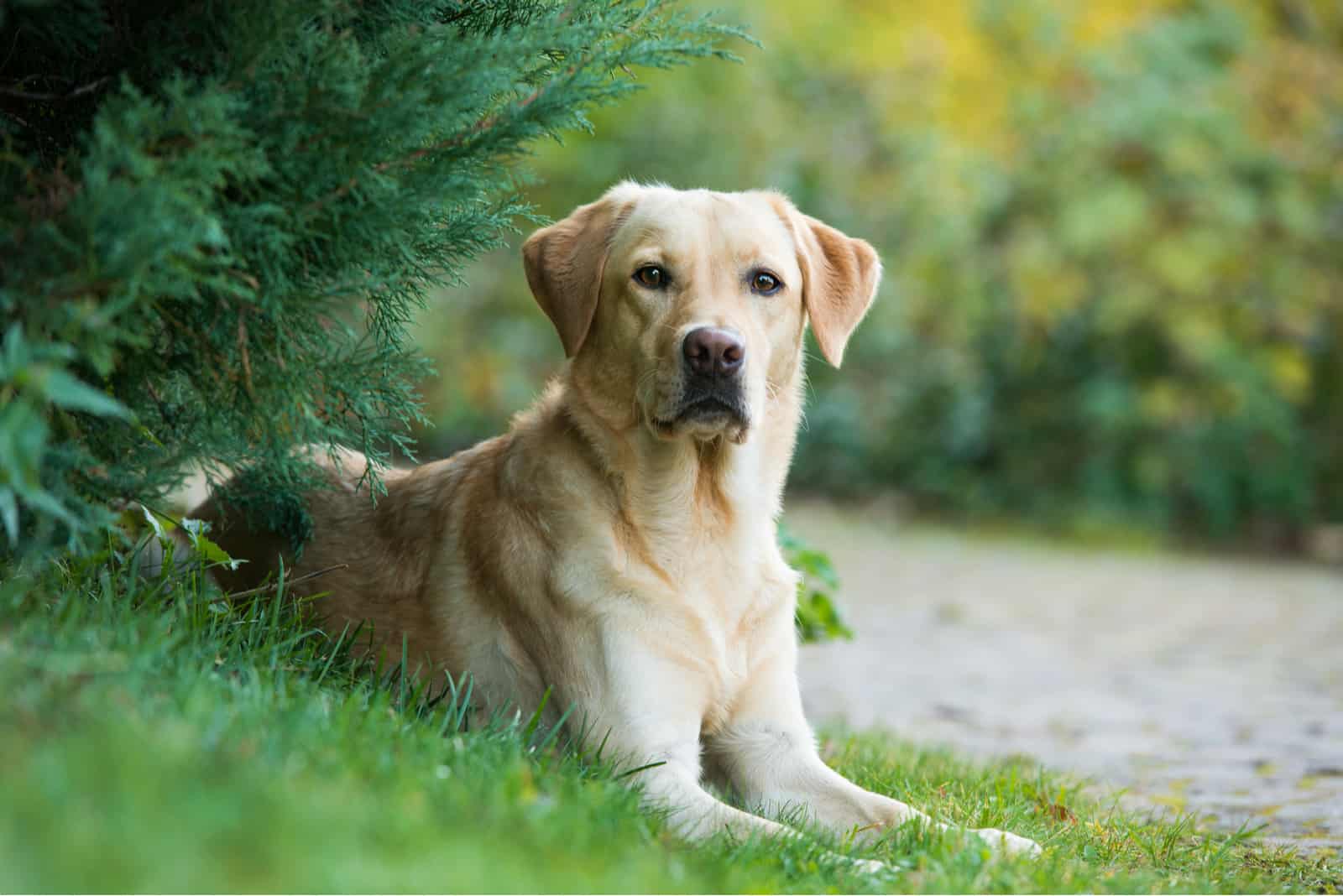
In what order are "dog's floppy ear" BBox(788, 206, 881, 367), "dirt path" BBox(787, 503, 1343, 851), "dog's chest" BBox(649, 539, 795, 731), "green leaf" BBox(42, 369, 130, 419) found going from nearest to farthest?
"green leaf" BBox(42, 369, 130, 419), "dog's chest" BBox(649, 539, 795, 731), "dog's floppy ear" BBox(788, 206, 881, 367), "dirt path" BBox(787, 503, 1343, 851)

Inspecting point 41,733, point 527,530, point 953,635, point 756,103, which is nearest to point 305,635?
point 527,530

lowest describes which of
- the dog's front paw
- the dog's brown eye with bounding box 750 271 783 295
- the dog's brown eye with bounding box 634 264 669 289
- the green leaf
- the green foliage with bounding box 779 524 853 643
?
the green foliage with bounding box 779 524 853 643

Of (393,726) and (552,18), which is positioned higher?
(552,18)

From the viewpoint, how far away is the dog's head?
3.72 meters

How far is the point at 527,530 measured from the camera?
152 inches

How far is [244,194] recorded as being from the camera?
116 inches

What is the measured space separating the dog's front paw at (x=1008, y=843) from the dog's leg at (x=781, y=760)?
7.7 inches

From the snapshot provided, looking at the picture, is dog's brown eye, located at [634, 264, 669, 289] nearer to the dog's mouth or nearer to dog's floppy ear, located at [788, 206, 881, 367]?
the dog's mouth

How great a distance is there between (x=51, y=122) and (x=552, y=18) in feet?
4.10

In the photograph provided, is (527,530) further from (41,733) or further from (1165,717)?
(1165,717)

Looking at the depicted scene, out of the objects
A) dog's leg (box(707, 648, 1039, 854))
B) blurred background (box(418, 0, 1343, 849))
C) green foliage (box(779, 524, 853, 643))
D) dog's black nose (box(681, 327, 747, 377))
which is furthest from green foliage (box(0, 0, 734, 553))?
blurred background (box(418, 0, 1343, 849))

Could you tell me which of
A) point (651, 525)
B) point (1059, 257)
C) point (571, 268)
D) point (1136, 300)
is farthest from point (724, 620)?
point (1059, 257)

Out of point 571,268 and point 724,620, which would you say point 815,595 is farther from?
point 571,268

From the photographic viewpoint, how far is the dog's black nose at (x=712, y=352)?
365 cm
